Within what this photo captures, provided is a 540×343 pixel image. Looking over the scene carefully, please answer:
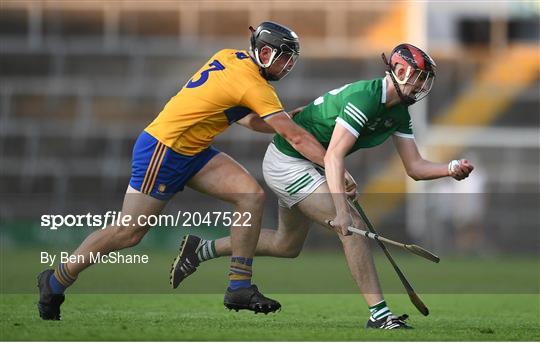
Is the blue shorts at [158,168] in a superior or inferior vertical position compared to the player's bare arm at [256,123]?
inferior

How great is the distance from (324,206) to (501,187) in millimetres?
16034

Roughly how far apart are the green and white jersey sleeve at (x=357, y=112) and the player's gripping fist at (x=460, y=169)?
64cm

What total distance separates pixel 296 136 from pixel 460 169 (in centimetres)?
107

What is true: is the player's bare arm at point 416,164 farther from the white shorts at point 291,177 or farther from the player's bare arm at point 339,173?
the player's bare arm at point 339,173

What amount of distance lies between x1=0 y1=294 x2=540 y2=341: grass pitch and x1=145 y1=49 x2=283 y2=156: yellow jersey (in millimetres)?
1210

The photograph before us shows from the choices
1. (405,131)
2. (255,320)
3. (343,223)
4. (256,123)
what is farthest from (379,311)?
(256,123)

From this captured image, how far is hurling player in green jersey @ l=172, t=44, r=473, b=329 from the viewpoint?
8242 millimetres

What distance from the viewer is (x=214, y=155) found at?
346 inches

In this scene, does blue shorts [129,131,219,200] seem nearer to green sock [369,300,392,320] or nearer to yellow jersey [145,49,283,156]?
yellow jersey [145,49,283,156]

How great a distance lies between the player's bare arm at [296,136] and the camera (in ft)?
27.6

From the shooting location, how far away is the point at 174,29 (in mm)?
24719

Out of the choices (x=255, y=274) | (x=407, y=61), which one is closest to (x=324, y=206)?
(x=407, y=61)
